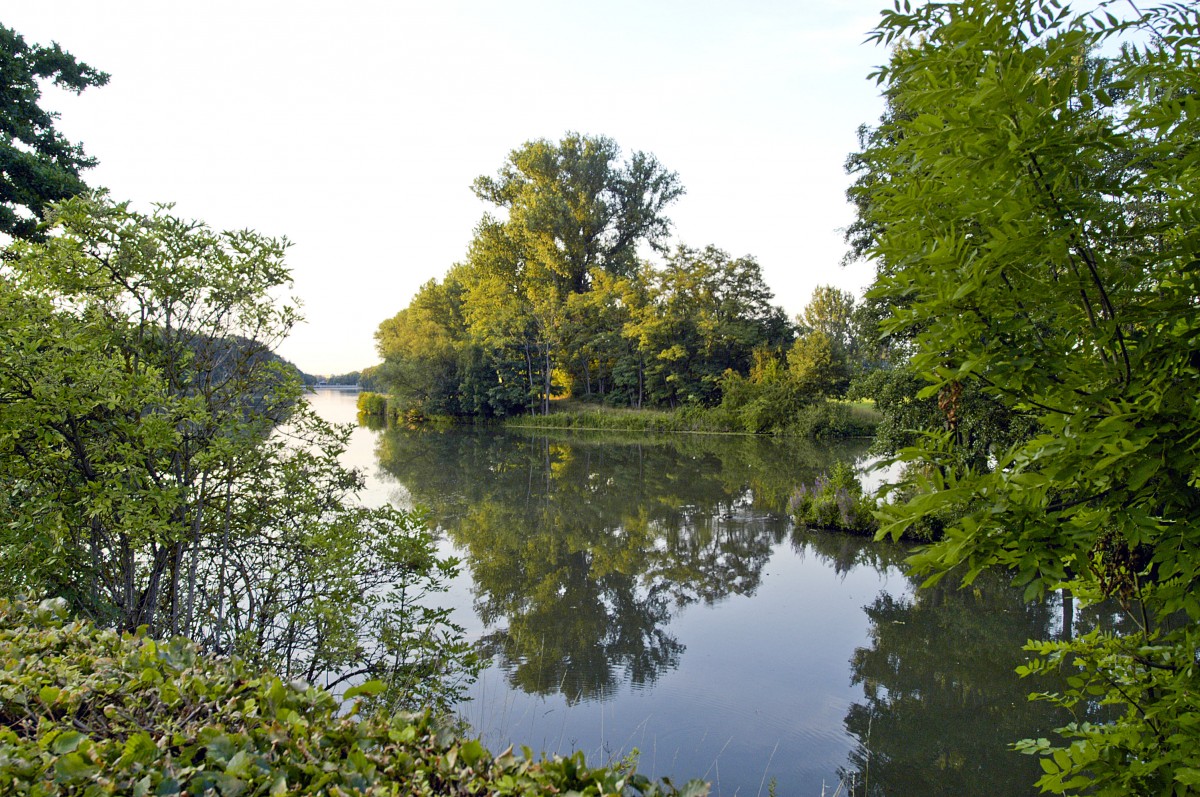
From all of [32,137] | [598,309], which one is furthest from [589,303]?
[32,137]

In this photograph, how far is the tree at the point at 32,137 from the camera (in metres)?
11.2

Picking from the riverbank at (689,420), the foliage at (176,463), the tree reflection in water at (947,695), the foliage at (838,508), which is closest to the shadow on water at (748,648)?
the tree reflection in water at (947,695)

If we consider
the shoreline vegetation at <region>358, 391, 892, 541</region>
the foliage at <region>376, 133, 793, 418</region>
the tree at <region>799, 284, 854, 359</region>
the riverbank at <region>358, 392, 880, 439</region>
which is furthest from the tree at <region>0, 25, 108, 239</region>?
the tree at <region>799, 284, 854, 359</region>

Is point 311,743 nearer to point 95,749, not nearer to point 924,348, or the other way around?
point 95,749

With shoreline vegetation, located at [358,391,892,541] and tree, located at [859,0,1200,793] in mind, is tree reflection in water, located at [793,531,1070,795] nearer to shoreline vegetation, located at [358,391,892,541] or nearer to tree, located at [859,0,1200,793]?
tree, located at [859,0,1200,793]

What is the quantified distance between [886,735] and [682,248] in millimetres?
32486

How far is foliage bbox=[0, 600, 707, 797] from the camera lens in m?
1.66

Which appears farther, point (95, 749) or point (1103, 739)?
point (1103, 739)

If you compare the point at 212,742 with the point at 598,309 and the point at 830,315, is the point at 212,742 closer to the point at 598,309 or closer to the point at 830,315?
the point at 598,309

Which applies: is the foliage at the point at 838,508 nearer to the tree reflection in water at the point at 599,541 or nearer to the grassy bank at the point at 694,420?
the tree reflection in water at the point at 599,541

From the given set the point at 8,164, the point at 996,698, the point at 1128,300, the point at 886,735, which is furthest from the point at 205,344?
the point at 8,164

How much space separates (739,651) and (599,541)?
4.55 meters

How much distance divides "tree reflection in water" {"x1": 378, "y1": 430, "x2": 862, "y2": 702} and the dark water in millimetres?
39

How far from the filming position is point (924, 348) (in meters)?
1.88
